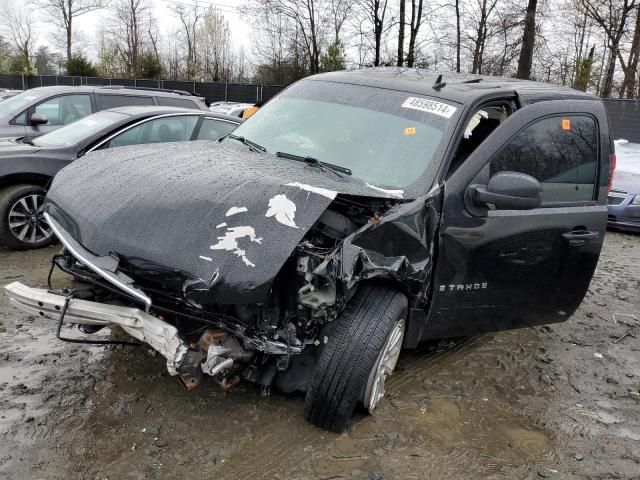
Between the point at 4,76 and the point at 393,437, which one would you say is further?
the point at 4,76

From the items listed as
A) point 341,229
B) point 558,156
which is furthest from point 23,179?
point 558,156

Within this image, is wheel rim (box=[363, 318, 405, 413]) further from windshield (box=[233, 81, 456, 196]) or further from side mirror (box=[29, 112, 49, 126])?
side mirror (box=[29, 112, 49, 126])

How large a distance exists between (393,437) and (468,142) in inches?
72.3

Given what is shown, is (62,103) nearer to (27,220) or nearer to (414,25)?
(27,220)

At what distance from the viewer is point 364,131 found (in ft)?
11.8

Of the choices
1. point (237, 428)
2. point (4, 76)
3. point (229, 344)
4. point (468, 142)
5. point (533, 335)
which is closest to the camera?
point (229, 344)

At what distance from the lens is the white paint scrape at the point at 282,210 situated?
8.73ft

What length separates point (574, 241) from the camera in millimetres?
3818

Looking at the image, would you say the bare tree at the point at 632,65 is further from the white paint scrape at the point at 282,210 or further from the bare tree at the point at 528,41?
the white paint scrape at the point at 282,210

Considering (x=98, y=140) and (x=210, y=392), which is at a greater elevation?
(x=98, y=140)

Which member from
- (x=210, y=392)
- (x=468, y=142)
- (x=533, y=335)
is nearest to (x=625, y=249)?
(x=533, y=335)

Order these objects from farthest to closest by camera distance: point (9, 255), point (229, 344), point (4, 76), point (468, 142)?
point (4, 76) → point (9, 255) → point (468, 142) → point (229, 344)

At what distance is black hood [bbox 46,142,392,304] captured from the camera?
251 centimetres

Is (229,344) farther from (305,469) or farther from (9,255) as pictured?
(9,255)
